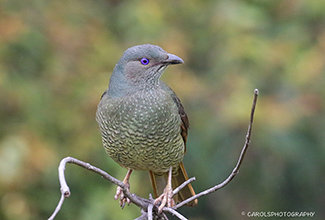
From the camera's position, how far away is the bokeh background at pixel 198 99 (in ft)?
14.6

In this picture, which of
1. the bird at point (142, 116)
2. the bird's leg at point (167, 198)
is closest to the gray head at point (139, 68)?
the bird at point (142, 116)

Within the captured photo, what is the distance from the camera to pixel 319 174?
15.7ft

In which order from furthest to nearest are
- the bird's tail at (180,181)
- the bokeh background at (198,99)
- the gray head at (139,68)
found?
the bokeh background at (198,99) → the bird's tail at (180,181) → the gray head at (139,68)

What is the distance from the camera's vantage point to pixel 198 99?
4953 millimetres

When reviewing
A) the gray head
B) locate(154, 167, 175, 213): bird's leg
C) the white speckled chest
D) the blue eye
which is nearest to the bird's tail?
locate(154, 167, 175, 213): bird's leg

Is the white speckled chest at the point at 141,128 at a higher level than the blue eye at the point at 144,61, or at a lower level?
lower

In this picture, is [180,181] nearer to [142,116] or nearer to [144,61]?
[142,116]

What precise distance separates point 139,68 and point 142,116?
34 centimetres

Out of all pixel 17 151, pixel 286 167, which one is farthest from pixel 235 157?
pixel 17 151

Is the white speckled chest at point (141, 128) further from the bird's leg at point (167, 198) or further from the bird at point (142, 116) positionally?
the bird's leg at point (167, 198)

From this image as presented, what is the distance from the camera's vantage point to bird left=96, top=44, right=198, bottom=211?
2.92 metres

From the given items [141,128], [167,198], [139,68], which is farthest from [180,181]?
[139,68]

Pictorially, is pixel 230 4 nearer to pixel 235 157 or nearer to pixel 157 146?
pixel 235 157

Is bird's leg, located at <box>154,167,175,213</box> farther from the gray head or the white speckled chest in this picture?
the gray head
